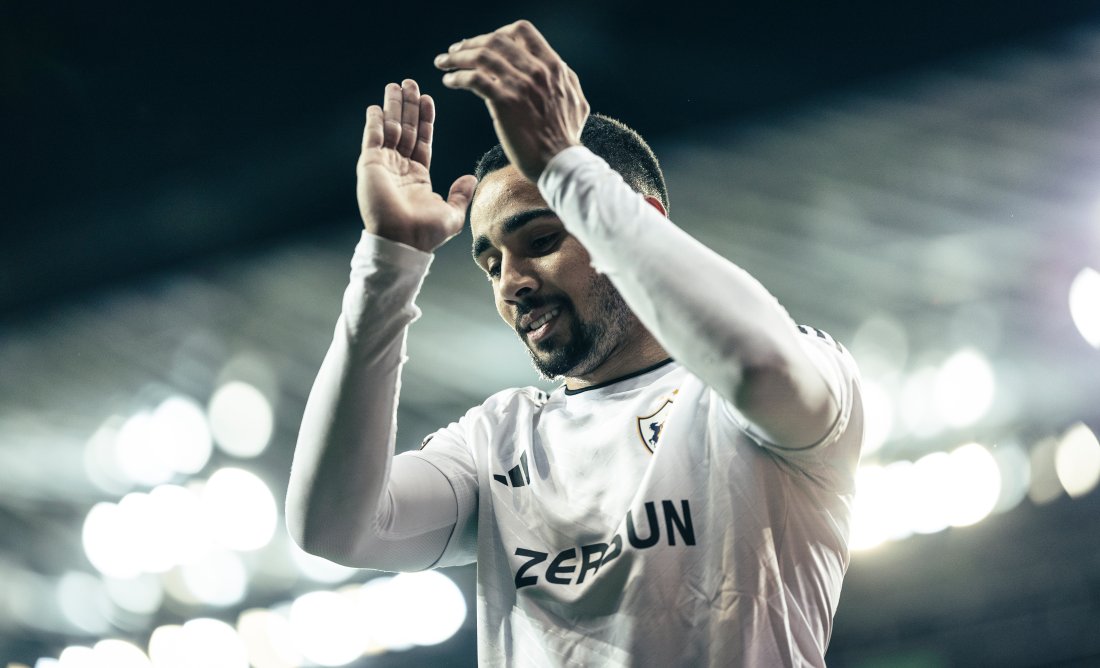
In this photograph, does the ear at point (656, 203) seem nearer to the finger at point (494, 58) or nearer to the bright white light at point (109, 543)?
the finger at point (494, 58)

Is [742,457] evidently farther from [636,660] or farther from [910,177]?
[910,177]

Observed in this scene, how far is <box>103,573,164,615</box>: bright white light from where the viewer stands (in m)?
7.21

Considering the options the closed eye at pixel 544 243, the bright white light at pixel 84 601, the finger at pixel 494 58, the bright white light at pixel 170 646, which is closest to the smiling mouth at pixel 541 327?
the closed eye at pixel 544 243

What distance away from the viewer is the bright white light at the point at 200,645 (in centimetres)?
760

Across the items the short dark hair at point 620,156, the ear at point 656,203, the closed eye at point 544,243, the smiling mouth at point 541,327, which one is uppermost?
the short dark hair at point 620,156

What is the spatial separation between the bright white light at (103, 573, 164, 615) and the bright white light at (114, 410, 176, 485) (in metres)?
1.12

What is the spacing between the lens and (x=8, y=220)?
4098 millimetres

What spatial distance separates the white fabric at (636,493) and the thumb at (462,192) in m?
0.23

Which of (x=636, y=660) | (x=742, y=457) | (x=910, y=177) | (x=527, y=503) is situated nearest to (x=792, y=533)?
(x=742, y=457)

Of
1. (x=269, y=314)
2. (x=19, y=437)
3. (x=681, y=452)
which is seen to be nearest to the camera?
(x=681, y=452)

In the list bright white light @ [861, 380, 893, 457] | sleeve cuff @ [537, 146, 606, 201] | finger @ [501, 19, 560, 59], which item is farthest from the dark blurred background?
sleeve cuff @ [537, 146, 606, 201]

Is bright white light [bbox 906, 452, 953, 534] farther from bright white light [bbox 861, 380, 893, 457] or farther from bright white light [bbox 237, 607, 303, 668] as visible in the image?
bright white light [bbox 237, 607, 303, 668]

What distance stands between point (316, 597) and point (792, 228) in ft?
16.1

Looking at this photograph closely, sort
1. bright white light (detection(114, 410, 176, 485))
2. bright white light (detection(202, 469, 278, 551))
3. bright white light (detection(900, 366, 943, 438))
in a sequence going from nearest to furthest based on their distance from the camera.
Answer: bright white light (detection(900, 366, 943, 438)) < bright white light (detection(114, 410, 176, 485)) < bright white light (detection(202, 469, 278, 551))
